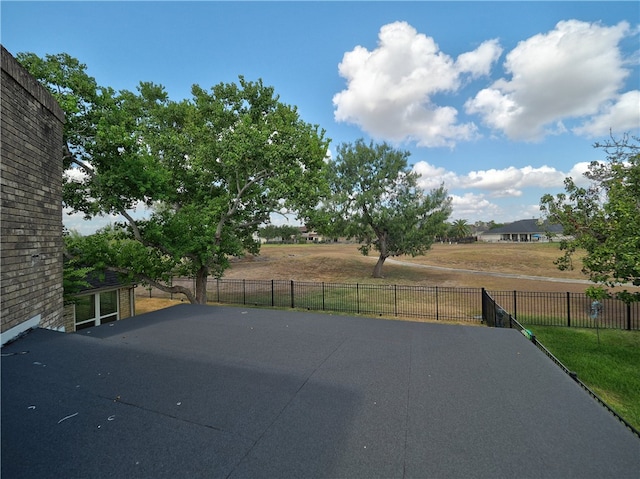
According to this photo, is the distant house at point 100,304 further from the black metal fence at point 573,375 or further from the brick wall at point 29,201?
the black metal fence at point 573,375

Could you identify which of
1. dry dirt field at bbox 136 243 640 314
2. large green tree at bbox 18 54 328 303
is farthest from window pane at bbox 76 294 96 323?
dry dirt field at bbox 136 243 640 314

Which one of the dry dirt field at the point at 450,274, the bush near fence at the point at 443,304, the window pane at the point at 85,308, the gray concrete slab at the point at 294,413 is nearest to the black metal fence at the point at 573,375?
the gray concrete slab at the point at 294,413

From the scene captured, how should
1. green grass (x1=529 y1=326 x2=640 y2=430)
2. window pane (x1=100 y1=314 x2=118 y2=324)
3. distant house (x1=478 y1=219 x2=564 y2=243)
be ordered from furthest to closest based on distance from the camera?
distant house (x1=478 y1=219 x2=564 y2=243)
window pane (x1=100 y1=314 x2=118 y2=324)
green grass (x1=529 y1=326 x2=640 y2=430)

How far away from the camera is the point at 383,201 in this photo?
2619 cm

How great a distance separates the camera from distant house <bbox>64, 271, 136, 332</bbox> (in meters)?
10.9

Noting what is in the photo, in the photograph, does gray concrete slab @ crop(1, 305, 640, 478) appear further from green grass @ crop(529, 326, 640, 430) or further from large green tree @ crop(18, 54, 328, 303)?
large green tree @ crop(18, 54, 328, 303)

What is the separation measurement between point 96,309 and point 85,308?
0.40 m

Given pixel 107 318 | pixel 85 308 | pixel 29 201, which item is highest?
pixel 29 201

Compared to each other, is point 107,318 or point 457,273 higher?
point 107,318

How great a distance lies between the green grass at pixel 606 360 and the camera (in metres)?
6.71

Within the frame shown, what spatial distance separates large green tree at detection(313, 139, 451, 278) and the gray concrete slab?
69.1 feet

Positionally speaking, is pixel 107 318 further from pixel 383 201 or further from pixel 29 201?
pixel 383 201

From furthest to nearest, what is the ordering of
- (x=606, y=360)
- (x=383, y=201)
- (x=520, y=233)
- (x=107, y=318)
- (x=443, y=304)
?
1. (x=520, y=233)
2. (x=383, y=201)
3. (x=443, y=304)
4. (x=107, y=318)
5. (x=606, y=360)

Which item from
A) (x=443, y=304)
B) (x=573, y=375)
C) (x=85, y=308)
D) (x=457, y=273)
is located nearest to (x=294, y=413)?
(x=573, y=375)
